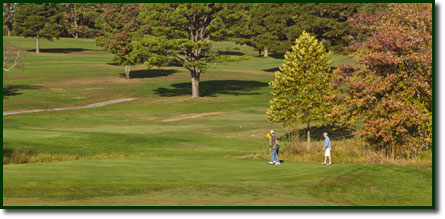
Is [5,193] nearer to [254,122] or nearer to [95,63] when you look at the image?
[254,122]

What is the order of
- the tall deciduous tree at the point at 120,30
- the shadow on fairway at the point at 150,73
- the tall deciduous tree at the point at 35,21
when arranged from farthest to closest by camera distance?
1. the tall deciduous tree at the point at 35,21
2. the shadow on fairway at the point at 150,73
3. the tall deciduous tree at the point at 120,30

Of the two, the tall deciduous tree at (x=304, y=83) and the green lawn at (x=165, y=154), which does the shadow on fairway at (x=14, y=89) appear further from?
the tall deciduous tree at (x=304, y=83)

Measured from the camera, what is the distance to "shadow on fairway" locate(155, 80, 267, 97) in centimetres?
8512

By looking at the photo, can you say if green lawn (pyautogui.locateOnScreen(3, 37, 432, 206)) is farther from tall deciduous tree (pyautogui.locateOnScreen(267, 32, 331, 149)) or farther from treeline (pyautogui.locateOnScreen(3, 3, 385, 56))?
treeline (pyautogui.locateOnScreen(3, 3, 385, 56))

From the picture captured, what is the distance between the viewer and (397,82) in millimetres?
35344

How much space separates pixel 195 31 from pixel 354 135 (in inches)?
1447

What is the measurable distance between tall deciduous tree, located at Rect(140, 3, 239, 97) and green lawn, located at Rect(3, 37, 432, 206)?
5114 millimetres

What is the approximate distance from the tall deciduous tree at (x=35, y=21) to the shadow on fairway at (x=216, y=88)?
4938 centimetres

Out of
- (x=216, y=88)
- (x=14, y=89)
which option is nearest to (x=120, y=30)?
(x=216, y=88)

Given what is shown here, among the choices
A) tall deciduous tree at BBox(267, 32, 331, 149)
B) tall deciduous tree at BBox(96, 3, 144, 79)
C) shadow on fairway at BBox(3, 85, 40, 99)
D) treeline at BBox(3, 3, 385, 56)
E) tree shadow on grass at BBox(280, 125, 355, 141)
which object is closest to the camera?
tall deciduous tree at BBox(267, 32, 331, 149)

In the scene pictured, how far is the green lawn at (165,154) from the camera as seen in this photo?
794 inches


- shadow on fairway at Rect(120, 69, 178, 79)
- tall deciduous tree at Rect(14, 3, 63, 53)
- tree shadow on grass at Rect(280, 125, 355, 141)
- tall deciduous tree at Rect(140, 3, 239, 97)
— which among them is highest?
tall deciduous tree at Rect(14, 3, 63, 53)

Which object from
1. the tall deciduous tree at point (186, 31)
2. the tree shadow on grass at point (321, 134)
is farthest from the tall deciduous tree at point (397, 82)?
the tall deciduous tree at point (186, 31)

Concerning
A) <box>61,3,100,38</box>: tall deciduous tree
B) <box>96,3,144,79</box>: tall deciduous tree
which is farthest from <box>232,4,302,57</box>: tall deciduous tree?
<box>61,3,100,38</box>: tall deciduous tree
